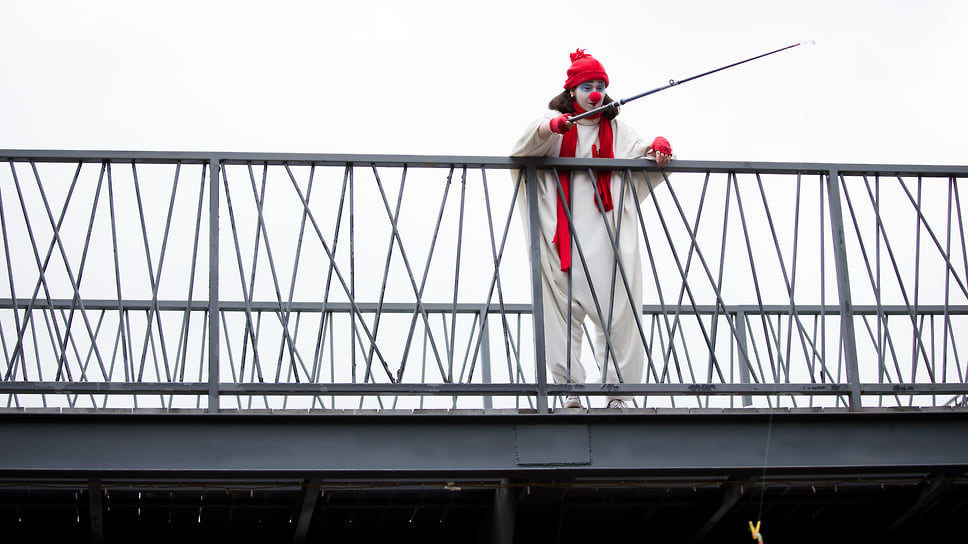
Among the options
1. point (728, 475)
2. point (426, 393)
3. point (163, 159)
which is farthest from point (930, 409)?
point (163, 159)

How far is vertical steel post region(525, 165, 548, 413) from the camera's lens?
5.39m

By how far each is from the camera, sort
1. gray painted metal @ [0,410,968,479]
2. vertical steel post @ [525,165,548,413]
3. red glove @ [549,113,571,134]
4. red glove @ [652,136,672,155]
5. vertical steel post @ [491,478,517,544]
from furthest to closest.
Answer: red glove @ [652,136,672,155]
red glove @ [549,113,571,134]
vertical steel post @ [491,478,517,544]
vertical steel post @ [525,165,548,413]
gray painted metal @ [0,410,968,479]

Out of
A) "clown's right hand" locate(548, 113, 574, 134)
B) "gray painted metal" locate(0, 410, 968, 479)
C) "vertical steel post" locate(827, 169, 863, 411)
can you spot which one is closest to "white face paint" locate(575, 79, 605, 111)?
"clown's right hand" locate(548, 113, 574, 134)

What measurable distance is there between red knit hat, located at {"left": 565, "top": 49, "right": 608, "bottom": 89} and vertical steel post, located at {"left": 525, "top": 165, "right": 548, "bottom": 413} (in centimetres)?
107

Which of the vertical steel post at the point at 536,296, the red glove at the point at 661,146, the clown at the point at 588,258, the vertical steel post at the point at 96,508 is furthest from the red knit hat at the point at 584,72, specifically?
the vertical steel post at the point at 96,508

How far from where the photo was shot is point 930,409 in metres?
5.57

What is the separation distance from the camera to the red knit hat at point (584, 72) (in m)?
6.71

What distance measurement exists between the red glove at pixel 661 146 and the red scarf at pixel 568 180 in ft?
1.24

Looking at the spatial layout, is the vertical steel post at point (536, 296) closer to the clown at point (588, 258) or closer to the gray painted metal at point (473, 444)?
the gray painted metal at point (473, 444)

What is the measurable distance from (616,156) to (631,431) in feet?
6.48

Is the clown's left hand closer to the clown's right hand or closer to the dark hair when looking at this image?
the clown's right hand

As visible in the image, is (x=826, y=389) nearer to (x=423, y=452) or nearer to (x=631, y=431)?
(x=631, y=431)

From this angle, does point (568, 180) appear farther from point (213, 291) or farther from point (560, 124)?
point (213, 291)

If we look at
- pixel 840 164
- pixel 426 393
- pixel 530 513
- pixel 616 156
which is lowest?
pixel 530 513
